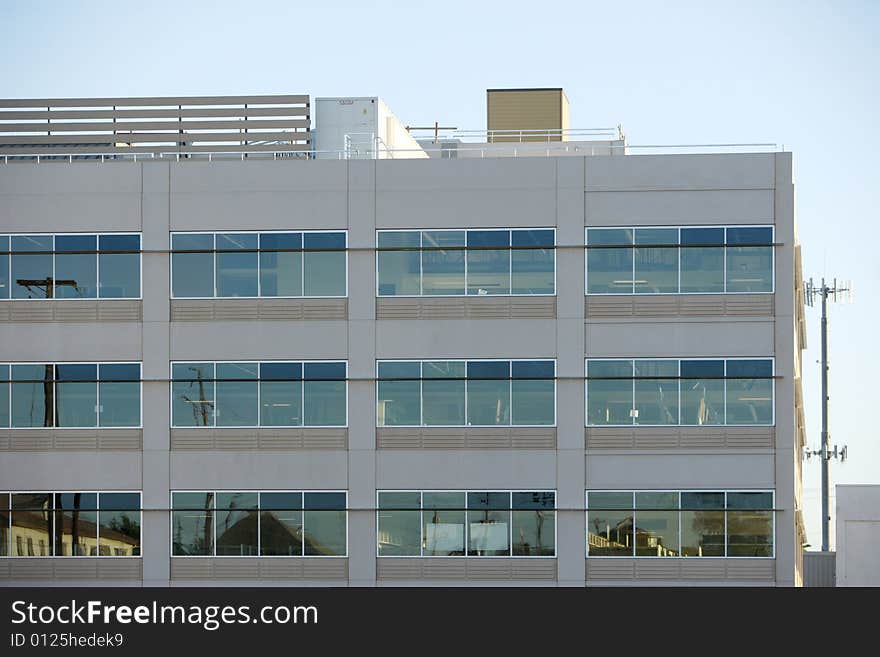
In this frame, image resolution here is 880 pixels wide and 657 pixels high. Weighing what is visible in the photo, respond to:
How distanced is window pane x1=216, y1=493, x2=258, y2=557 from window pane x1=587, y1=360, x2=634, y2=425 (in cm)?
959

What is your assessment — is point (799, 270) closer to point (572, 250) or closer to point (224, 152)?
point (572, 250)

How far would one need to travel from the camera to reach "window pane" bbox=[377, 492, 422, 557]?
47.8m

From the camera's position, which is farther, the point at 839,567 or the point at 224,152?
the point at 839,567

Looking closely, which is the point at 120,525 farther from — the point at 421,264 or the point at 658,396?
the point at 658,396

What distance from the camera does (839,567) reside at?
54.0 meters

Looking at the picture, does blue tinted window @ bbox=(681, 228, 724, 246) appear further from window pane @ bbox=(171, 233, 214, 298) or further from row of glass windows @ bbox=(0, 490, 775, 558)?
window pane @ bbox=(171, 233, 214, 298)

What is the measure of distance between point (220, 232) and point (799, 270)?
1841cm

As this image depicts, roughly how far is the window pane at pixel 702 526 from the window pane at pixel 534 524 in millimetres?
3539

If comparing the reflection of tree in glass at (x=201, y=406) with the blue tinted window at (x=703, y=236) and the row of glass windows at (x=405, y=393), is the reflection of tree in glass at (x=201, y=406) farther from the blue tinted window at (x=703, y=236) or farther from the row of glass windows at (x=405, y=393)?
the blue tinted window at (x=703, y=236)

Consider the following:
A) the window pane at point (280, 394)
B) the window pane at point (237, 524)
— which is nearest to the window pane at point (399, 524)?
the window pane at point (280, 394)
